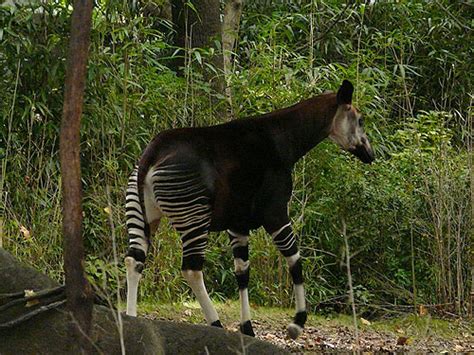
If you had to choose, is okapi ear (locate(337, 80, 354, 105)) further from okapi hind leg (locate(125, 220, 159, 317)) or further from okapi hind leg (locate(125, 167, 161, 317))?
okapi hind leg (locate(125, 220, 159, 317))

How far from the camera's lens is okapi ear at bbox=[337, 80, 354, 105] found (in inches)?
226

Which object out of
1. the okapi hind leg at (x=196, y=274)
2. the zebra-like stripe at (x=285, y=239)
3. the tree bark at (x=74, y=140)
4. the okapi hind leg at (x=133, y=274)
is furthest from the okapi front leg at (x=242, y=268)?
the tree bark at (x=74, y=140)

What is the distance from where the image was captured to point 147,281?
7656 millimetres

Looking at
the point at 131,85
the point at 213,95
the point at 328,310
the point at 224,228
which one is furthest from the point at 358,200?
the point at 224,228

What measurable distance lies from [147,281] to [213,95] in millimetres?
1707

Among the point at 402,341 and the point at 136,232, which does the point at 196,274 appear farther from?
the point at 402,341

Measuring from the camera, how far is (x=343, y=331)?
6.92 metres

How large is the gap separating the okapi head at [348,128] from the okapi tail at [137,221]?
3.87ft

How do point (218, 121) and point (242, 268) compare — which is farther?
point (218, 121)

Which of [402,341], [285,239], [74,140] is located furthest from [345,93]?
[74,140]

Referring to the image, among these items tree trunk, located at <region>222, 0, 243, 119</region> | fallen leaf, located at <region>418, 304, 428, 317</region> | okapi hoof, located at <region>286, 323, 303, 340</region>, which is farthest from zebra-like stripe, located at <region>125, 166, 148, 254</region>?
tree trunk, located at <region>222, 0, 243, 119</region>

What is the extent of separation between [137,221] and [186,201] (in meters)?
0.31

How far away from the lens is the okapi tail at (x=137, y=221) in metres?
5.35

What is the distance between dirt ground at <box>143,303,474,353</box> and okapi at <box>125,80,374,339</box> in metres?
0.58
